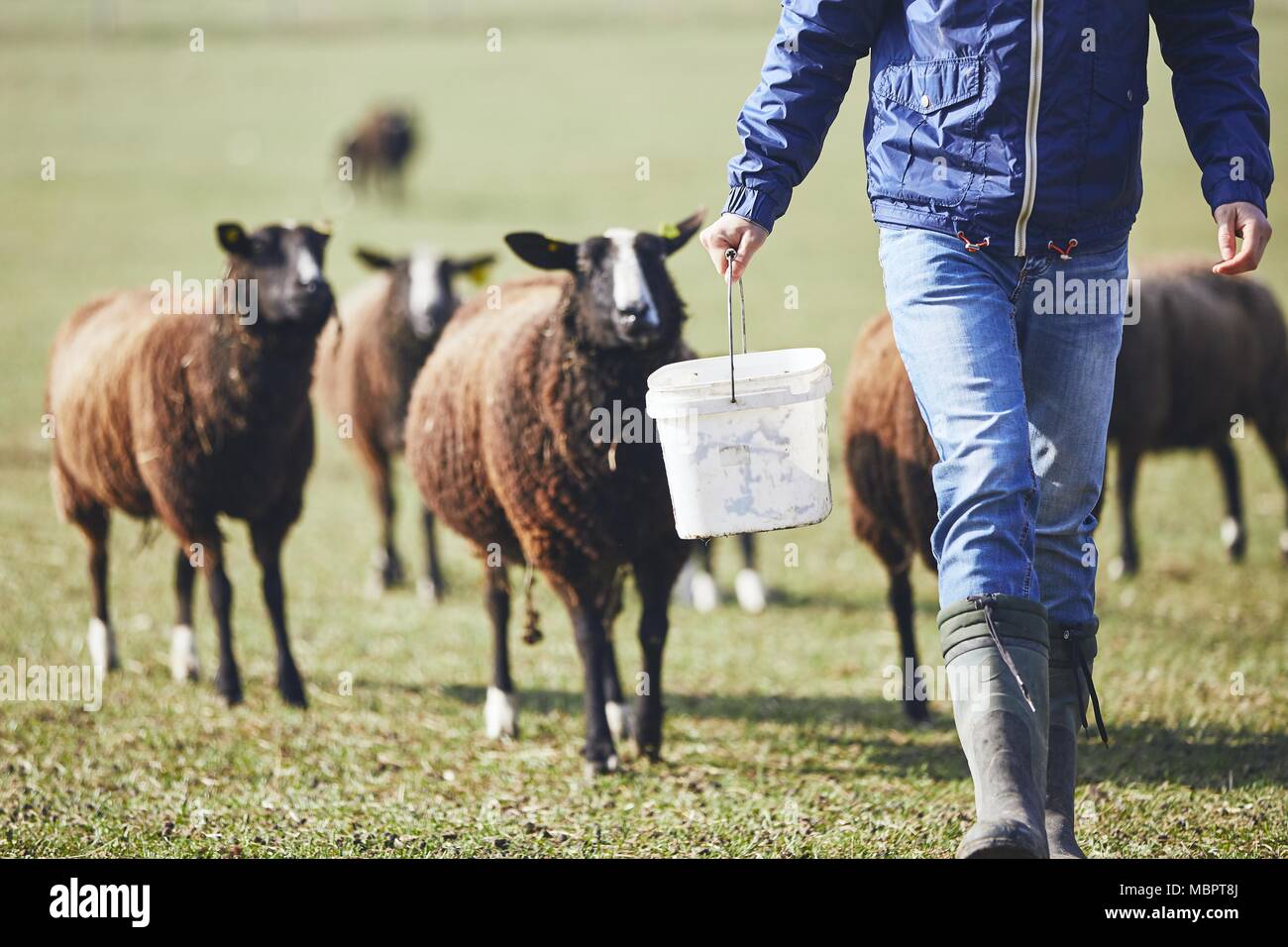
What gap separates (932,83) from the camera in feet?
10.7

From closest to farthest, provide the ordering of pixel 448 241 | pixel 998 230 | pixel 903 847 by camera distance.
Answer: pixel 998 230, pixel 903 847, pixel 448 241

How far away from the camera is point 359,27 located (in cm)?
4491

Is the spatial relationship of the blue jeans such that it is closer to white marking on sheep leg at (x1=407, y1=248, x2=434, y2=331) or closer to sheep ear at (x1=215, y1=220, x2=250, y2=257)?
sheep ear at (x1=215, y1=220, x2=250, y2=257)

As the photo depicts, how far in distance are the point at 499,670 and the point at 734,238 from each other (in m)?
2.96

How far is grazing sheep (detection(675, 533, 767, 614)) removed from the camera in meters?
7.93

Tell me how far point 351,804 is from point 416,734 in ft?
3.42

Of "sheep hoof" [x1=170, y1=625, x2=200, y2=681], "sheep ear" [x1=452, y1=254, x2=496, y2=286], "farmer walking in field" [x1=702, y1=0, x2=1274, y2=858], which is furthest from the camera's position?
"sheep ear" [x1=452, y1=254, x2=496, y2=286]

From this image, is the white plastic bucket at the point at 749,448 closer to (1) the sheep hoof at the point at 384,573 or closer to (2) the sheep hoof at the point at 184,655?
(2) the sheep hoof at the point at 184,655

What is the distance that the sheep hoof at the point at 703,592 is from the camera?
26.3ft

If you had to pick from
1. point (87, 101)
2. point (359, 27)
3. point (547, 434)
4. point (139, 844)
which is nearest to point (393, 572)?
point (547, 434)

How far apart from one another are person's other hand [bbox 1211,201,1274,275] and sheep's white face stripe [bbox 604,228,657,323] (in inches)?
84.7

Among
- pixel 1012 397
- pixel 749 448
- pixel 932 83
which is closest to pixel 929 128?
pixel 932 83

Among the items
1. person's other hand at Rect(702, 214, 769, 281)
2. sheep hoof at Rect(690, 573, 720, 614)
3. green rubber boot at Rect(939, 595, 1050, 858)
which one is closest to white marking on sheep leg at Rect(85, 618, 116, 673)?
sheep hoof at Rect(690, 573, 720, 614)
